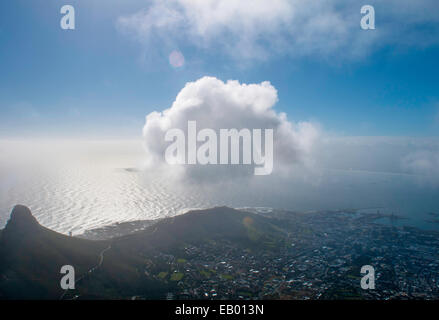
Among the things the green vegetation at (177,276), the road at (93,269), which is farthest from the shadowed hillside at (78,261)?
the green vegetation at (177,276)

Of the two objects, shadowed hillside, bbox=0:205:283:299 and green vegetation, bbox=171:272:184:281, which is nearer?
shadowed hillside, bbox=0:205:283:299

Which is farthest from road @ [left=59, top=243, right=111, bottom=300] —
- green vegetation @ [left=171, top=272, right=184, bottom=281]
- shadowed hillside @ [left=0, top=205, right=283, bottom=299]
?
green vegetation @ [left=171, top=272, right=184, bottom=281]

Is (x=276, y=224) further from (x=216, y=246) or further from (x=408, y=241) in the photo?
(x=408, y=241)

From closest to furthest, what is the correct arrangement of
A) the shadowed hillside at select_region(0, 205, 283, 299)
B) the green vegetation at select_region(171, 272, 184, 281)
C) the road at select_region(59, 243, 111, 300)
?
the shadowed hillside at select_region(0, 205, 283, 299) → the road at select_region(59, 243, 111, 300) → the green vegetation at select_region(171, 272, 184, 281)

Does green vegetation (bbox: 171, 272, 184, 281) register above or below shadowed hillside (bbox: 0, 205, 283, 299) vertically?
below

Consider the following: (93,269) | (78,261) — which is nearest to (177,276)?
(93,269)

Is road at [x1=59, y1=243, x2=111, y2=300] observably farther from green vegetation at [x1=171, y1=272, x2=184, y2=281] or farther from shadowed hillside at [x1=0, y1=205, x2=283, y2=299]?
green vegetation at [x1=171, y1=272, x2=184, y2=281]

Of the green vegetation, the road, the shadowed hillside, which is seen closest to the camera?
the shadowed hillside

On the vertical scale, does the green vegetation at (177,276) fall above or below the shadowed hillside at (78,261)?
below

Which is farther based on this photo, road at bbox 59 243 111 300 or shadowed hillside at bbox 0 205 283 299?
road at bbox 59 243 111 300

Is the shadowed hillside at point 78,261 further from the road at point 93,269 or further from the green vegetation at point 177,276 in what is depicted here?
the green vegetation at point 177,276
